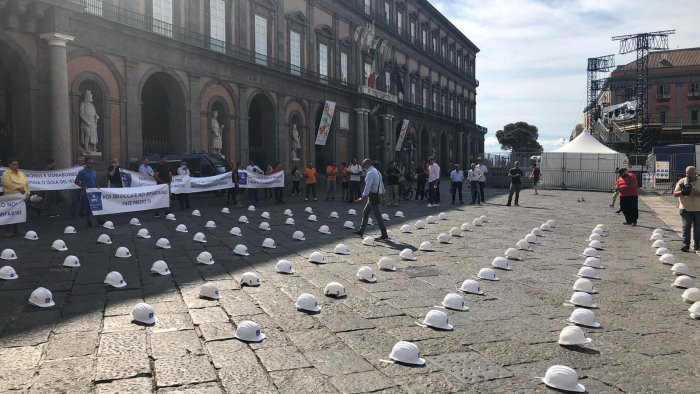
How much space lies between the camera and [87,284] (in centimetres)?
656

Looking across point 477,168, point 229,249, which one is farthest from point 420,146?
point 229,249

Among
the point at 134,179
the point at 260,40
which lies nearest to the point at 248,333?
the point at 134,179

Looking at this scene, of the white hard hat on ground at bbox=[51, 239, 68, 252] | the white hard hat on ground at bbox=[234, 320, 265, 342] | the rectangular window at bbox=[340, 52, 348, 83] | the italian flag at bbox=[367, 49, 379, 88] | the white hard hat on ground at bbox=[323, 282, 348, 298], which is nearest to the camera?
the white hard hat on ground at bbox=[234, 320, 265, 342]

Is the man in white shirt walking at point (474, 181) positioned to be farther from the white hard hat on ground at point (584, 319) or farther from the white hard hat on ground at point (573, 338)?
the white hard hat on ground at point (573, 338)

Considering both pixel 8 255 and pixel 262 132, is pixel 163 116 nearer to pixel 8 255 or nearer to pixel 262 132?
pixel 262 132

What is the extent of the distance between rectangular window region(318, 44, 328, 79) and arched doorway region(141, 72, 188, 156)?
38.0ft

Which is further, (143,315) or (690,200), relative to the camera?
(690,200)

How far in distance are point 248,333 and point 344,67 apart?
34.0 meters

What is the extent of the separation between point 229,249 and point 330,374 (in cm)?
589

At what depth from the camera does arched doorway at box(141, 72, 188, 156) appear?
22.9m

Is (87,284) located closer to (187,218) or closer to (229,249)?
(229,249)

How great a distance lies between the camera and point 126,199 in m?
13.2

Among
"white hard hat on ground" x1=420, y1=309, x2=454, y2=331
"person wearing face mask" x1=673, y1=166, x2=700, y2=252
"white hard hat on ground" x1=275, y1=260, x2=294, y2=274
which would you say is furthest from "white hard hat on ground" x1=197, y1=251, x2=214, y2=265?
"person wearing face mask" x1=673, y1=166, x2=700, y2=252

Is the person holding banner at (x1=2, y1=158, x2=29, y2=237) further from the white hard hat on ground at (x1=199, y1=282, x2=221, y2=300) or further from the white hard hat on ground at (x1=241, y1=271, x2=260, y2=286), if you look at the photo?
the white hard hat on ground at (x1=199, y1=282, x2=221, y2=300)
